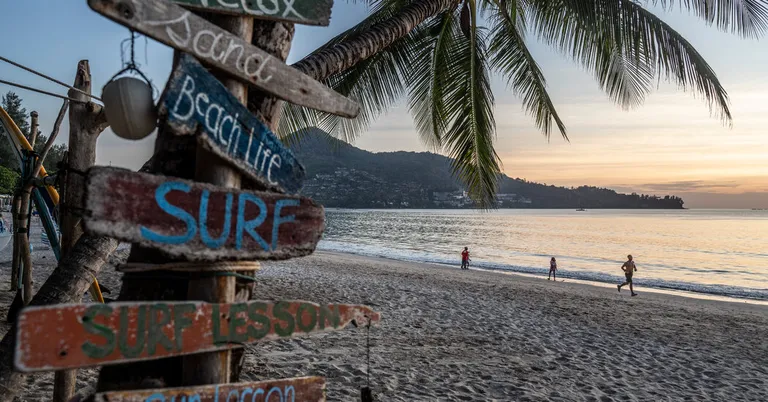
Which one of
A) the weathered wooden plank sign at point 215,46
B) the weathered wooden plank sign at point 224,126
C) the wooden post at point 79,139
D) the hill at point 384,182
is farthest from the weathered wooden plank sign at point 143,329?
the hill at point 384,182


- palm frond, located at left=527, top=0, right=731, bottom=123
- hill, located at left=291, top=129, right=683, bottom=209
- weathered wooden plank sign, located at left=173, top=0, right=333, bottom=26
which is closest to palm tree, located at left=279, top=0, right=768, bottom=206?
palm frond, located at left=527, top=0, right=731, bottom=123

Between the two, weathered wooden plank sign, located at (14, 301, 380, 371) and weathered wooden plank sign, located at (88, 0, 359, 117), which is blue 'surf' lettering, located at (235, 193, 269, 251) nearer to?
weathered wooden plank sign, located at (14, 301, 380, 371)

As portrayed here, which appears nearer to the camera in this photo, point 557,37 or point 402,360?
point 402,360

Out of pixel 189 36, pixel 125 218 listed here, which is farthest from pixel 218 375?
pixel 189 36

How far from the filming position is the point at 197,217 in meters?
1.67

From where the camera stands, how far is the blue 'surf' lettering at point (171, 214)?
5.21 feet

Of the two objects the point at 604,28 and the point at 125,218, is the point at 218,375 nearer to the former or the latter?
the point at 125,218

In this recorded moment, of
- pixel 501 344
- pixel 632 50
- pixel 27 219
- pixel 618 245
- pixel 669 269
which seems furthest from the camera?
pixel 618 245

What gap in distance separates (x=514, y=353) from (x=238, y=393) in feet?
18.9

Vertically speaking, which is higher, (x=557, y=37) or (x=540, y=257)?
(x=557, y=37)

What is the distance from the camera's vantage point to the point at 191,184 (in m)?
1.66

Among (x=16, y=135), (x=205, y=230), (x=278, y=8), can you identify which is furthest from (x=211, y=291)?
(x=16, y=135)

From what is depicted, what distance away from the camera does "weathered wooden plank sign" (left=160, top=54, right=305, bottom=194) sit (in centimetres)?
161

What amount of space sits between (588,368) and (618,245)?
1822 inches
